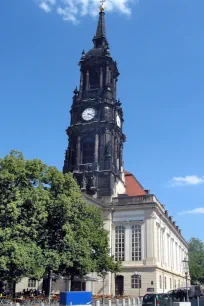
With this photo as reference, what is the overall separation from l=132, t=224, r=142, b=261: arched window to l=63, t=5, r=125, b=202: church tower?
6.03 m

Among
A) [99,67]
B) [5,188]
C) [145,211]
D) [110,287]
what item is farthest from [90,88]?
[5,188]

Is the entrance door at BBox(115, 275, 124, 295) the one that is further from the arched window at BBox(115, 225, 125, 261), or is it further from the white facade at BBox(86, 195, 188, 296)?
the arched window at BBox(115, 225, 125, 261)

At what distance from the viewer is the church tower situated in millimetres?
57406

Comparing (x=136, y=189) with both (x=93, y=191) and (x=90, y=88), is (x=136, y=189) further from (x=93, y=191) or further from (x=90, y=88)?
(x=90, y=88)

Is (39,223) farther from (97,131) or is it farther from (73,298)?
(97,131)

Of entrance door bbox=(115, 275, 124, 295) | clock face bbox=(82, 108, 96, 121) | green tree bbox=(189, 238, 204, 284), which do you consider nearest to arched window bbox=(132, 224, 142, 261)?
entrance door bbox=(115, 275, 124, 295)

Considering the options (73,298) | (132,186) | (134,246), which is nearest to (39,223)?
(73,298)

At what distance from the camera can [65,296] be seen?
2381 cm

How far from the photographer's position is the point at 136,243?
171 ft

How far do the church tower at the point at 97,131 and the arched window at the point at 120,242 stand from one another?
465 centimetres

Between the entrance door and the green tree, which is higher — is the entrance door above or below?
below

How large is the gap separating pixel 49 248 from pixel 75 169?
88.0ft

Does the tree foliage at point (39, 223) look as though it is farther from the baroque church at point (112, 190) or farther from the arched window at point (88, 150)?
the arched window at point (88, 150)

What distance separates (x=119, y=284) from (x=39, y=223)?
939 inches
